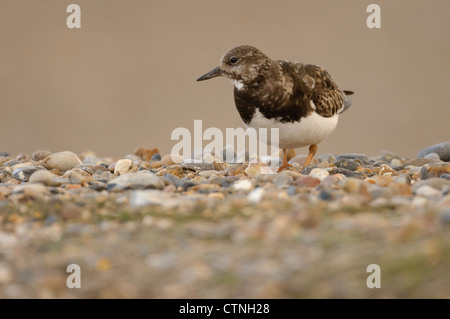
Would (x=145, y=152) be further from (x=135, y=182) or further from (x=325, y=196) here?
(x=325, y=196)

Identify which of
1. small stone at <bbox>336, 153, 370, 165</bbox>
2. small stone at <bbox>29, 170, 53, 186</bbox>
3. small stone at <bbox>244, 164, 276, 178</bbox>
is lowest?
small stone at <bbox>29, 170, 53, 186</bbox>

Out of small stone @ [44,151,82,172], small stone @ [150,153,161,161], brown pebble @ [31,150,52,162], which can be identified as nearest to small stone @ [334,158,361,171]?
small stone @ [150,153,161,161]

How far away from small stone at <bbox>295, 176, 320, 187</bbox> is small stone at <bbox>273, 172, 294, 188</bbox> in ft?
0.23

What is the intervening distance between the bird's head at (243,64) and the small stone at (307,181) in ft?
3.63

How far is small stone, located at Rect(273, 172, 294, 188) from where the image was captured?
3896mm

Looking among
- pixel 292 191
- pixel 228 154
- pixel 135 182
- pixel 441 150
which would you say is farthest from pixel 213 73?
pixel 441 150

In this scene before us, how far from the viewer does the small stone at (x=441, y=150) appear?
5.89m

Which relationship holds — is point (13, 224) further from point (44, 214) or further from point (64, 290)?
point (64, 290)

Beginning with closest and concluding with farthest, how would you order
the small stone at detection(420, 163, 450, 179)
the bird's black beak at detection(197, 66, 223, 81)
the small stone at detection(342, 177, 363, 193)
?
1. the small stone at detection(342, 177, 363, 193)
2. the small stone at detection(420, 163, 450, 179)
3. the bird's black beak at detection(197, 66, 223, 81)

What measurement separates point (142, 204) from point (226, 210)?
0.51m

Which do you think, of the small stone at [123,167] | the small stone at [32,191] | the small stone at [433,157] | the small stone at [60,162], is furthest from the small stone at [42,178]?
the small stone at [433,157]

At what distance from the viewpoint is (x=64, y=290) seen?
228cm

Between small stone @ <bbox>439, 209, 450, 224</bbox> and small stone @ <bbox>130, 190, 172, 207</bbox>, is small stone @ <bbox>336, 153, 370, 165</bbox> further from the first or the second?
small stone @ <bbox>439, 209, 450, 224</bbox>

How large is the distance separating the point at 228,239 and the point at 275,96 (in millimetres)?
2155
